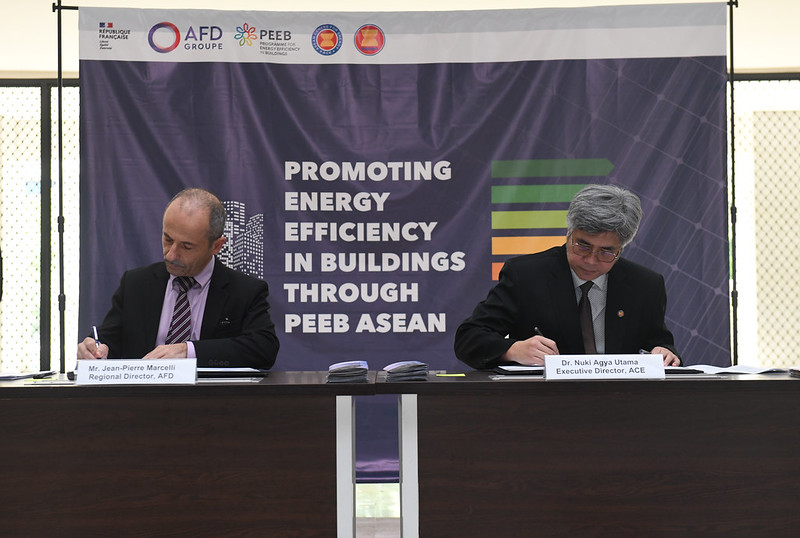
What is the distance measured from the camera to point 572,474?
1.78 meters

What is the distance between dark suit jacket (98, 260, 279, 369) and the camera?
8.44 ft

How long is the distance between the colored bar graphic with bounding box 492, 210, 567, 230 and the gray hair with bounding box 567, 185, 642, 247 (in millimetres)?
1489

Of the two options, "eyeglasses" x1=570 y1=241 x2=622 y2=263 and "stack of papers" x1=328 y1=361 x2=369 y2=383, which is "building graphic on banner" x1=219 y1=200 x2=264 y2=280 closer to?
"eyeglasses" x1=570 y1=241 x2=622 y2=263

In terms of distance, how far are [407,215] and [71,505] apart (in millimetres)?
2507

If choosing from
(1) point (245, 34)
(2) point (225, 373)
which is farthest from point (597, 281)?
(1) point (245, 34)

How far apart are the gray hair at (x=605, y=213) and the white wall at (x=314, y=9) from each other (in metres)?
2.37

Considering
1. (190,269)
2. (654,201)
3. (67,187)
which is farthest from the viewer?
(67,187)

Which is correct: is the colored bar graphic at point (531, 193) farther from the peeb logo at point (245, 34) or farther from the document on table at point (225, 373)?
the document on table at point (225, 373)

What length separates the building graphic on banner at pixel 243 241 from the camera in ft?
12.8

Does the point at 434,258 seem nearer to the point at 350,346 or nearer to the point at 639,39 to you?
the point at 350,346

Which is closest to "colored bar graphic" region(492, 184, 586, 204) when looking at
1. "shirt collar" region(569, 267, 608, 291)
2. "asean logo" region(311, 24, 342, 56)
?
"asean logo" region(311, 24, 342, 56)

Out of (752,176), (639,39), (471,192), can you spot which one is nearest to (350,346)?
(471,192)

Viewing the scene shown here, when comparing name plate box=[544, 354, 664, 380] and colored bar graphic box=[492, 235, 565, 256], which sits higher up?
colored bar graphic box=[492, 235, 565, 256]

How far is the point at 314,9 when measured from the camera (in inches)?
178
